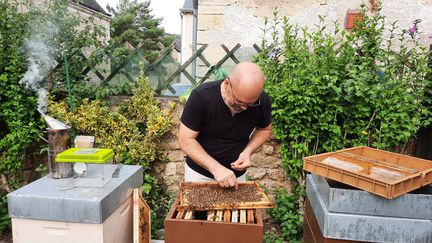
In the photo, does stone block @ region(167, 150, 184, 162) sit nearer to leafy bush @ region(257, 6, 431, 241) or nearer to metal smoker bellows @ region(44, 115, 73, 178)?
leafy bush @ region(257, 6, 431, 241)

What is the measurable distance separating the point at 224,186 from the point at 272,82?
6.13 ft

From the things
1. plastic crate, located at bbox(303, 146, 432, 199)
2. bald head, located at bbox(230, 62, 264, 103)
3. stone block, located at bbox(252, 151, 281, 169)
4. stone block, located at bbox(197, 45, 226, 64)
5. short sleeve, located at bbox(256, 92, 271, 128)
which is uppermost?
stone block, located at bbox(197, 45, 226, 64)

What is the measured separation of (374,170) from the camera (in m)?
2.12

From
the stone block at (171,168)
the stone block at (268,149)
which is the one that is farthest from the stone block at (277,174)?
the stone block at (171,168)

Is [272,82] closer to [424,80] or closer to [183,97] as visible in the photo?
[183,97]

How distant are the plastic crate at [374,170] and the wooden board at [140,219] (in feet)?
3.64

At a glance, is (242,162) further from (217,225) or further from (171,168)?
(171,168)

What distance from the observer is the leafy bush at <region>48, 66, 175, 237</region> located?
12.3 feet

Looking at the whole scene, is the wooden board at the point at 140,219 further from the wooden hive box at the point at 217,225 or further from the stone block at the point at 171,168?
the stone block at the point at 171,168

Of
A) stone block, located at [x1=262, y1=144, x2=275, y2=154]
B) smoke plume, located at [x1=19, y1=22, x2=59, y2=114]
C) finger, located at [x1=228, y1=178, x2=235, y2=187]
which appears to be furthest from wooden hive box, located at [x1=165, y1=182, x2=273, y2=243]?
smoke plume, located at [x1=19, y1=22, x2=59, y2=114]

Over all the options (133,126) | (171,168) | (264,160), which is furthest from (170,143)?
(264,160)

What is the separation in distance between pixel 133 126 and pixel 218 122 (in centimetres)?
175

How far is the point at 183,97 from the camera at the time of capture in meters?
3.88

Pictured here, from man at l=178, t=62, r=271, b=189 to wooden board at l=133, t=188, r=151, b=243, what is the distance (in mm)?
467
